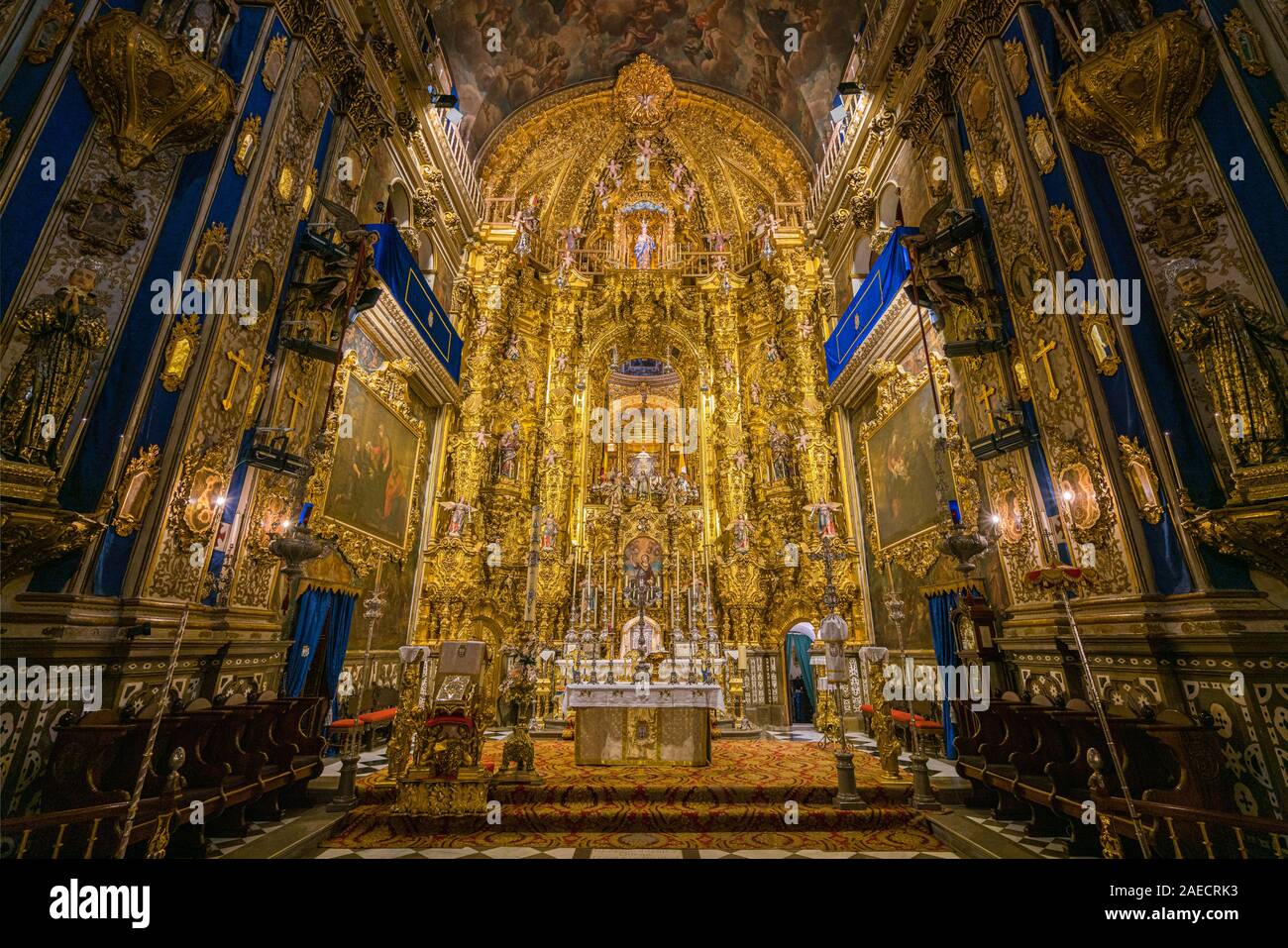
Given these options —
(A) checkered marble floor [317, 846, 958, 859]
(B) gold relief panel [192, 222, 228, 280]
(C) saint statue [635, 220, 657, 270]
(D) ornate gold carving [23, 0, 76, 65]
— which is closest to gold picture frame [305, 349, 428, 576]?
(B) gold relief panel [192, 222, 228, 280]

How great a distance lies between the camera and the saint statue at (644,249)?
57.5ft

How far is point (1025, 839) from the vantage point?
4723 mm

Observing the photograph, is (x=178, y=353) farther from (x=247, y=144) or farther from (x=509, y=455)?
(x=509, y=455)

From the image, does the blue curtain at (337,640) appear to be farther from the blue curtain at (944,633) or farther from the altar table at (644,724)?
the blue curtain at (944,633)

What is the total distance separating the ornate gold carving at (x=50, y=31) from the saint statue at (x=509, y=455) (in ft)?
32.7

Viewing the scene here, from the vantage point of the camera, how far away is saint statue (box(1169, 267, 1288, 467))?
456cm

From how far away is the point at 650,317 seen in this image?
A: 16359 mm

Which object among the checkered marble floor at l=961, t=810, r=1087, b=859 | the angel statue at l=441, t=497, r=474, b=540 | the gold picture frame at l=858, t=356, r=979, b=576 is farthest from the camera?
the angel statue at l=441, t=497, r=474, b=540

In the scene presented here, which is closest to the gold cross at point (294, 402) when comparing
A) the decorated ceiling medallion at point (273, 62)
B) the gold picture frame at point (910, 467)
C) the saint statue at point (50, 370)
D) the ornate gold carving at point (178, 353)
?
the ornate gold carving at point (178, 353)

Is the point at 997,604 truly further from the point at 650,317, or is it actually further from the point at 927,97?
the point at 650,317

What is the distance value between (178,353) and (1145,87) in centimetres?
1083

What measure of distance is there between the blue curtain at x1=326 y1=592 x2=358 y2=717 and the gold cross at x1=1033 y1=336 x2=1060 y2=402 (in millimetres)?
10822

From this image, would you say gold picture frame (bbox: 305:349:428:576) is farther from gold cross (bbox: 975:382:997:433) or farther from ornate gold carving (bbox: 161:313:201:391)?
gold cross (bbox: 975:382:997:433)
